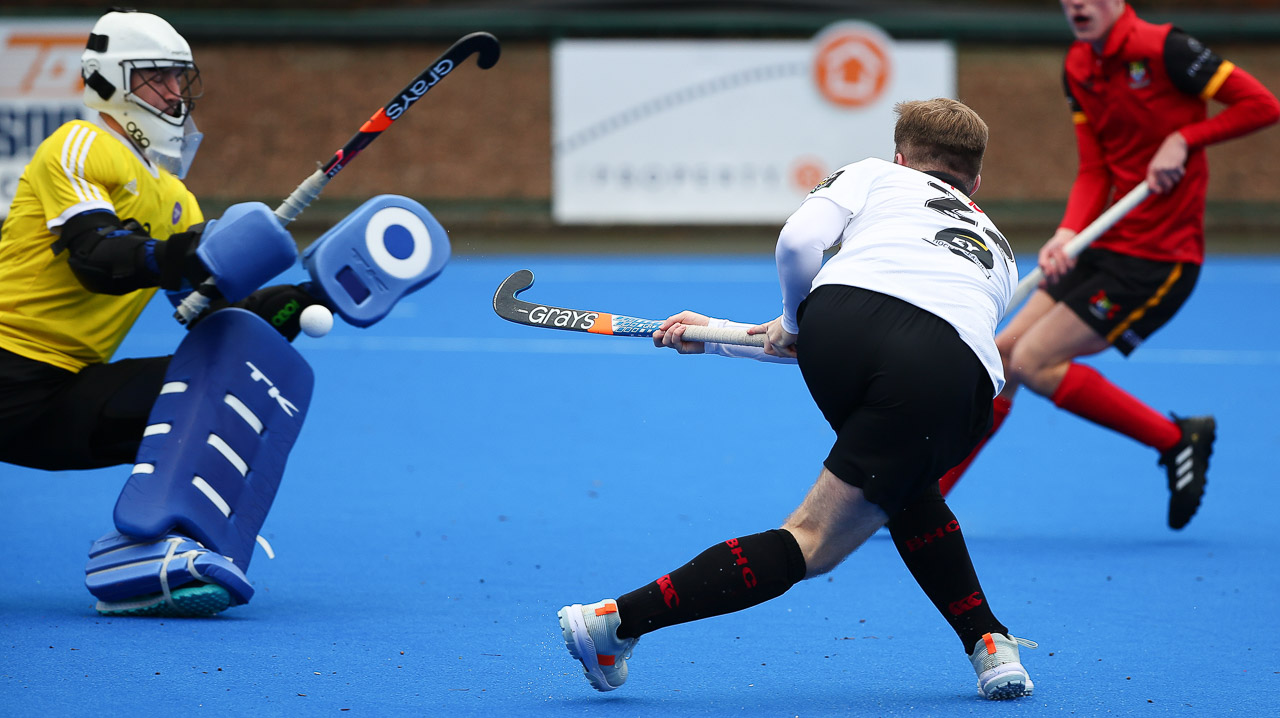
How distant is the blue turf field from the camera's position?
302 centimetres

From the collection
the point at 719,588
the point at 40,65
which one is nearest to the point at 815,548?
the point at 719,588

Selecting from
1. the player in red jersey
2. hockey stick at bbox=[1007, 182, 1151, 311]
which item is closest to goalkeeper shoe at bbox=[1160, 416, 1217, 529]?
the player in red jersey

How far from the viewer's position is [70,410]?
12.1 ft

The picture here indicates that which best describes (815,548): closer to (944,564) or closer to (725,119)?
(944,564)

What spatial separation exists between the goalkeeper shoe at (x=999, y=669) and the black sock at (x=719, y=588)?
1.47 ft

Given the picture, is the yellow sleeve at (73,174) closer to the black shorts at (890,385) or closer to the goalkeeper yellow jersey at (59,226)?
the goalkeeper yellow jersey at (59,226)

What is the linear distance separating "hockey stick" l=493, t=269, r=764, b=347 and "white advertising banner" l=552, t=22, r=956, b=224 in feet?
30.9

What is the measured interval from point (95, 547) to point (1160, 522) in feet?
11.2

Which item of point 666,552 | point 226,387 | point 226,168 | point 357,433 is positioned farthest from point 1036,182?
point 226,387

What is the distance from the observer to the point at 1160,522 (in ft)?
16.0

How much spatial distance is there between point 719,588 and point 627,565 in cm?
130

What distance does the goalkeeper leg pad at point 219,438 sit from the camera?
3500 mm

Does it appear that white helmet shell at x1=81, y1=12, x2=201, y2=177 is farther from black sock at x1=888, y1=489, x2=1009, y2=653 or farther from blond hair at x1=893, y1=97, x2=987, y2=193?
black sock at x1=888, y1=489, x2=1009, y2=653

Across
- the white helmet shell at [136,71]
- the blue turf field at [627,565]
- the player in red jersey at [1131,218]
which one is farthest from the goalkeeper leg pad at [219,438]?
the player in red jersey at [1131,218]
